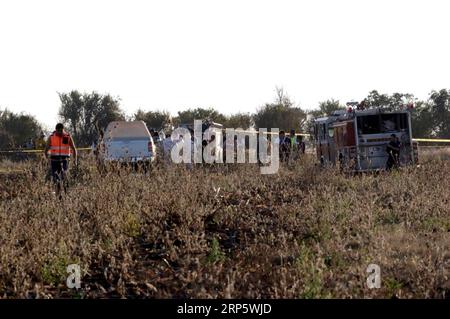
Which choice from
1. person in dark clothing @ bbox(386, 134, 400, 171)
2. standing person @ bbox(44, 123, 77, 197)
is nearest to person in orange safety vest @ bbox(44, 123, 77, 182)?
standing person @ bbox(44, 123, 77, 197)

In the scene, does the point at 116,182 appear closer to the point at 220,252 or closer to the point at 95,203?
the point at 95,203

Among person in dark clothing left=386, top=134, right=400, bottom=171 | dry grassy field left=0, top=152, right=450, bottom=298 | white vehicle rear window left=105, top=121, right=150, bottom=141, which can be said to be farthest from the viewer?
white vehicle rear window left=105, top=121, right=150, bottom=141

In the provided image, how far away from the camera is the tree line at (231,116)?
47.4 meters

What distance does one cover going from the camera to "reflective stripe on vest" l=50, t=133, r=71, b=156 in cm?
1298

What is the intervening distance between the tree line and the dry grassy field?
36.3 metres

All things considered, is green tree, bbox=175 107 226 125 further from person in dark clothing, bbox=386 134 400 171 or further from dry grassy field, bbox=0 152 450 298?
dry grassy field, bbox=0 152 450 298

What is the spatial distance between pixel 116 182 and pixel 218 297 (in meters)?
4.34

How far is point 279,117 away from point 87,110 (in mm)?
14106

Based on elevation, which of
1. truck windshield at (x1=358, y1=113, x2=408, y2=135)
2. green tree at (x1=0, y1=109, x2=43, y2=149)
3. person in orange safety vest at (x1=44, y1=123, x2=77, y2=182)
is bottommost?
person in orange safety vest at (x1=44, y1=123, x2=77, y2=182)

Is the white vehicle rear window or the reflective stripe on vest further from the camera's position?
the white vehicle rear window

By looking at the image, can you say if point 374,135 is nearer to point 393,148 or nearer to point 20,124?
point 393,148

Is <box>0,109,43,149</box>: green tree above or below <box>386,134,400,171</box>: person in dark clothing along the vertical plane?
above

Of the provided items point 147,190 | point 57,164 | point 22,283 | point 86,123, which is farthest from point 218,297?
point 86,123

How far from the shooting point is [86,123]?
48.8 meters
